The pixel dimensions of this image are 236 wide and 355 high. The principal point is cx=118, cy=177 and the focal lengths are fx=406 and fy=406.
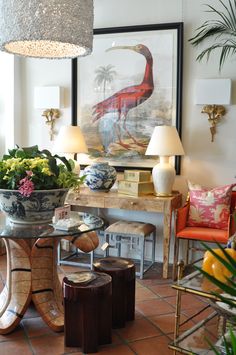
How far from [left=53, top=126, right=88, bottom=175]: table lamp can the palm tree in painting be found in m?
0.55

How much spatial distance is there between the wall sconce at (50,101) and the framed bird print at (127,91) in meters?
0.18

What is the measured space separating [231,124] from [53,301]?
7.62 feet

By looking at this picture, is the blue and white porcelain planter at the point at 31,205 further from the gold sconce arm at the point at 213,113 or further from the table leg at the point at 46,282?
the gold sconce arm at the point at 213,113

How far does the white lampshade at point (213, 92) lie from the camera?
3.80 metres

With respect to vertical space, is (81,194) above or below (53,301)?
above

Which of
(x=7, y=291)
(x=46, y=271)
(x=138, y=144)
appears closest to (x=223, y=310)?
(x=46, y=271)

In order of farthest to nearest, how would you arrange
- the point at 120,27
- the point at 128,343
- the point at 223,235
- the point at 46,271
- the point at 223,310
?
the point at 120,27, the point at 223,235, the point at 46,271, the point at 128,343, the point at 223,310

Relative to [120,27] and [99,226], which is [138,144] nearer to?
[120,27]

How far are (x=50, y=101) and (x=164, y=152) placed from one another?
155 centimetres

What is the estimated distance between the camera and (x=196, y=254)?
409cm

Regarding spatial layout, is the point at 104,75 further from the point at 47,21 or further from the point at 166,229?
the point at 47,21

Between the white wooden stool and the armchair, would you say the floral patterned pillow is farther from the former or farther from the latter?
the white wooden stool

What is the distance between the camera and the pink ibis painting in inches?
163

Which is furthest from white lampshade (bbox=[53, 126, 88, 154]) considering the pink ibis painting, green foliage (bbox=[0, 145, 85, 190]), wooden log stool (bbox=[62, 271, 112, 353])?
wooden log stool (bbox=[62, 271, 112, 353])
